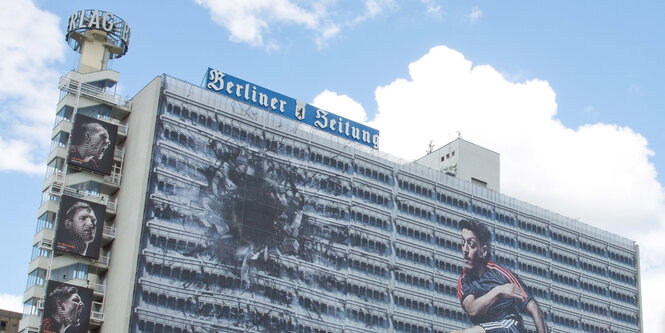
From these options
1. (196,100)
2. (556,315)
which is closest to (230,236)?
Result: (196,100)

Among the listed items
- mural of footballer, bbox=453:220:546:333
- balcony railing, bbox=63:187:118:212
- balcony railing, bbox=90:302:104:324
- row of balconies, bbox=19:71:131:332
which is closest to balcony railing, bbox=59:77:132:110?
row of balconies, bbox=19:71:131:332

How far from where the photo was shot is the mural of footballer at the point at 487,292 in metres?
123

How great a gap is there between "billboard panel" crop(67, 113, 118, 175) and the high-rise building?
152mm

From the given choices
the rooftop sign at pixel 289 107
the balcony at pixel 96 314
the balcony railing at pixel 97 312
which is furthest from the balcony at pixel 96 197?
the rooftop sign at pixel 289 107

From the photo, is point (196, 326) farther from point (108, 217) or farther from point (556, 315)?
point (556, 315)

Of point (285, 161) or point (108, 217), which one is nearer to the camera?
point (108, 217)

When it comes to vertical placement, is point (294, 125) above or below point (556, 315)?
above

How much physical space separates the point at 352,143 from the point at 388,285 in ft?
67.3

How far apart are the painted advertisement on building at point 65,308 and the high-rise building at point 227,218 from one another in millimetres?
143

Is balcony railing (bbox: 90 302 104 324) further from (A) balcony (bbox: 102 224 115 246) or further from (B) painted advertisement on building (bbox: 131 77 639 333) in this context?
(A) balcony (bbox: 102 224 115 246)

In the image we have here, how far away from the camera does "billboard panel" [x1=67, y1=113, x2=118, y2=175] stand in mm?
98000

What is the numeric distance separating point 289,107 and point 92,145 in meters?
27.8

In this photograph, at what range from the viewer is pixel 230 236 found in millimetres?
101812

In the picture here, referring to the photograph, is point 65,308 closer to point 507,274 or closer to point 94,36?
point 94,36
